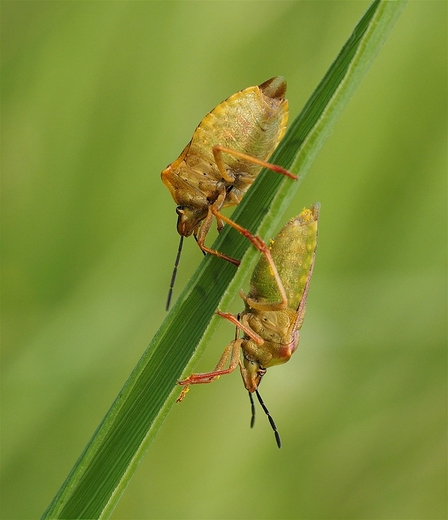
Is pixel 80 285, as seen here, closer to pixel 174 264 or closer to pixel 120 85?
pixel 174 264

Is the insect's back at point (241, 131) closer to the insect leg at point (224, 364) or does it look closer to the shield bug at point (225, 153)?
the shield bug at point (225, 153)

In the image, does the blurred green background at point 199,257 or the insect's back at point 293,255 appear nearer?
the insect's back at point 293,255

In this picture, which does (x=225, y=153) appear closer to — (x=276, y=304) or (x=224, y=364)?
(x=276, y=304)

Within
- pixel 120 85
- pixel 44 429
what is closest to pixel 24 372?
pixel 44 429

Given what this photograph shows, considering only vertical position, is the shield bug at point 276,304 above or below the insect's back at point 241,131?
Result: below

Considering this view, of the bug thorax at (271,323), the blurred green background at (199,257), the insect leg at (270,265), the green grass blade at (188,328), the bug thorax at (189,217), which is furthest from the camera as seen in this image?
the blurred green background at (199,257)

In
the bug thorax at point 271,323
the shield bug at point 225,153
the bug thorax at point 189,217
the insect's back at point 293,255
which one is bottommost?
the bug thorax at point 271,323

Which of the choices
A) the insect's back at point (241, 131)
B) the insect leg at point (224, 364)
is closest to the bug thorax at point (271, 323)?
the insect leg at point (224, 364)
